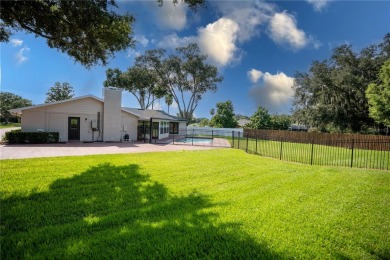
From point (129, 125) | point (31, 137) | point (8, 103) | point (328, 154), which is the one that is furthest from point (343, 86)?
point (8, 103)

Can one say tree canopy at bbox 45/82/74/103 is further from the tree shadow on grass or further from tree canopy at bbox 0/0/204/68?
the tree shadow on grass

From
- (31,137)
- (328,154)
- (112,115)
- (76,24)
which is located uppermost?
(76,24)

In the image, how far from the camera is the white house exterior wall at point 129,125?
65.9ft

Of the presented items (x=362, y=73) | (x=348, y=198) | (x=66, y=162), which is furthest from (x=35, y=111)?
(x=362, y=73)

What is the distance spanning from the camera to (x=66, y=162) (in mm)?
8164

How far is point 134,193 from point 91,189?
3.65ft

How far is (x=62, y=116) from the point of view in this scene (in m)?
17.0

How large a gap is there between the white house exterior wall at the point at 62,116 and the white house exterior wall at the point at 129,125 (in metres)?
2.36

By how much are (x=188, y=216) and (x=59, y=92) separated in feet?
214

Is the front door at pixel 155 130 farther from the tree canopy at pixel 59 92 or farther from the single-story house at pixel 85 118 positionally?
the tree canopy at pixel 59 92

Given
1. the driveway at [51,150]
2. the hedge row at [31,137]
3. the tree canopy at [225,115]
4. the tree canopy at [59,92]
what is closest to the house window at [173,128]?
the hedge row at [31,137]

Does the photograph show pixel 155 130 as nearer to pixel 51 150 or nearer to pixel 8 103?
pixel 51 150

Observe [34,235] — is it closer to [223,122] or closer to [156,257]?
[156,257]

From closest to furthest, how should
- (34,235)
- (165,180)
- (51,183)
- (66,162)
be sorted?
(34,235) → (51,183) → (165,180) → (66,162)
